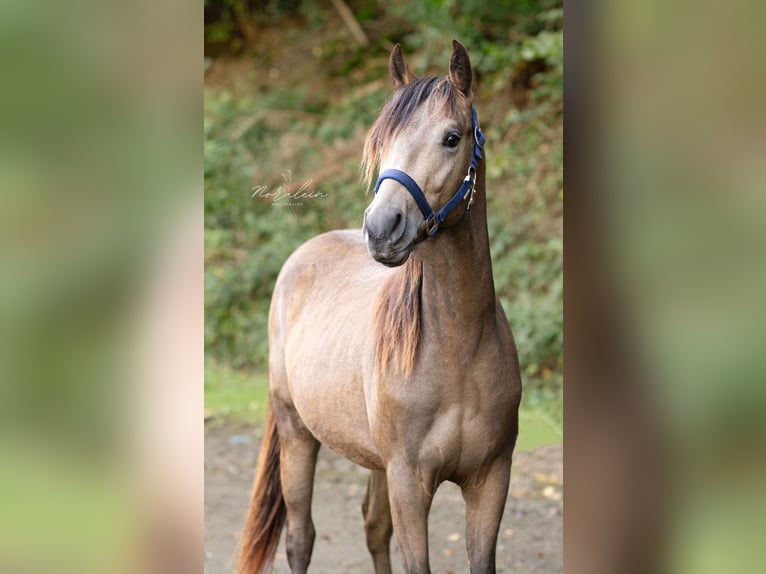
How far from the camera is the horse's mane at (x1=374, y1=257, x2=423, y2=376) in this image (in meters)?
2.51

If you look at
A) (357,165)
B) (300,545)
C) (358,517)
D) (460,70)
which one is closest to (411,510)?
(300,545)

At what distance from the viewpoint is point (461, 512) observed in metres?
4.90

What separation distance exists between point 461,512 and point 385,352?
2632mm

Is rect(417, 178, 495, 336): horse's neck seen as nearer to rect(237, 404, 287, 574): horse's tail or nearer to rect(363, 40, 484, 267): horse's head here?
rect(363, 40, 484, 267): horse's head

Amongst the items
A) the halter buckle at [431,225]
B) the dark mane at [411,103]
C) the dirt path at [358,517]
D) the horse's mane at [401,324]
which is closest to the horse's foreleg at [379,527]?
the dirt path at [358,517]

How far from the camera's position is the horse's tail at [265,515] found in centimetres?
355

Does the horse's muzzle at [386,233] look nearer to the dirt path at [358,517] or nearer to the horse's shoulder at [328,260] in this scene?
the horse's shoulder at [328,260]

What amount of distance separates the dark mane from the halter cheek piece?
0.35 feet

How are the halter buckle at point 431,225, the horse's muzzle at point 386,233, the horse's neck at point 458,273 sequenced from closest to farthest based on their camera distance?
the horse's muzzle at point 386,233 < the halter buckle at point 431,225 < the horse's neck at point 458,273

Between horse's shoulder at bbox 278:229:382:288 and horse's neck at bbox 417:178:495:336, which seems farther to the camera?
horse's shoulder at bbox 278:229:382:288

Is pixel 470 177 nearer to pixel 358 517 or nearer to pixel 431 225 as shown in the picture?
pixel 431 225

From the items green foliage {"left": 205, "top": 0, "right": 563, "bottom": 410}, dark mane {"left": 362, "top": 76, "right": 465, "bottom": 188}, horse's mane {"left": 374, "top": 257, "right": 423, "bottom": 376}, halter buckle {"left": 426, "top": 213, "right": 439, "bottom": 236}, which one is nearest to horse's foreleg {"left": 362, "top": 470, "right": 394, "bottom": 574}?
horse's mane {"left": 374, "top": 257, "right": 423, "bottom": 376}
